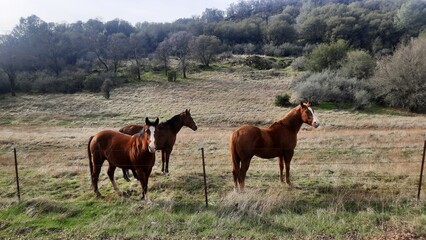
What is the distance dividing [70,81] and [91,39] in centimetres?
2231

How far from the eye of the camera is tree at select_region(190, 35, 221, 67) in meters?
72.6

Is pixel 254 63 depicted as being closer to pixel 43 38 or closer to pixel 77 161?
pixel 43 38

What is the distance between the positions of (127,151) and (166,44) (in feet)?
227

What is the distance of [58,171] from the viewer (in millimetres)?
12008

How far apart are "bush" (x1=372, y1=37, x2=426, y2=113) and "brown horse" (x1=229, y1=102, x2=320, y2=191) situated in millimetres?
33533

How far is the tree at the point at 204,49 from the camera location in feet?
238

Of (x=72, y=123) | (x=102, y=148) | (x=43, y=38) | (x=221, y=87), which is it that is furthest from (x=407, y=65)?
(x=43, y=38)

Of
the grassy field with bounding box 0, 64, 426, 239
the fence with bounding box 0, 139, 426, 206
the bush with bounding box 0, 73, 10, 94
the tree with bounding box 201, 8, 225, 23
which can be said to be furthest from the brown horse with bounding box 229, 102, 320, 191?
the tree with bounding box 201, 8, 225, 23

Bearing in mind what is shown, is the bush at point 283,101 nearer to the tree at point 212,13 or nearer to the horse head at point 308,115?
the horse head at point 308,115

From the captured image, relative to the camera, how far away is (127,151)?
29.7 feet

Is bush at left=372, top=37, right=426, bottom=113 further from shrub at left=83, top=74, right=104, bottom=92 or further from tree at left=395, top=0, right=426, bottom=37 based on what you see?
shrub at left=83, top=74, right=104, bottom=92

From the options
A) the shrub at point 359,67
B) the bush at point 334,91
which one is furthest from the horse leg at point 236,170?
the shrub at point 359,67

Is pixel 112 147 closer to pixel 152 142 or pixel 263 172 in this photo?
pixel 152 142

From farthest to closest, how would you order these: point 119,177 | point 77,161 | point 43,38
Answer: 1. point 43,38
2. point 77,161
3. point 119,177
